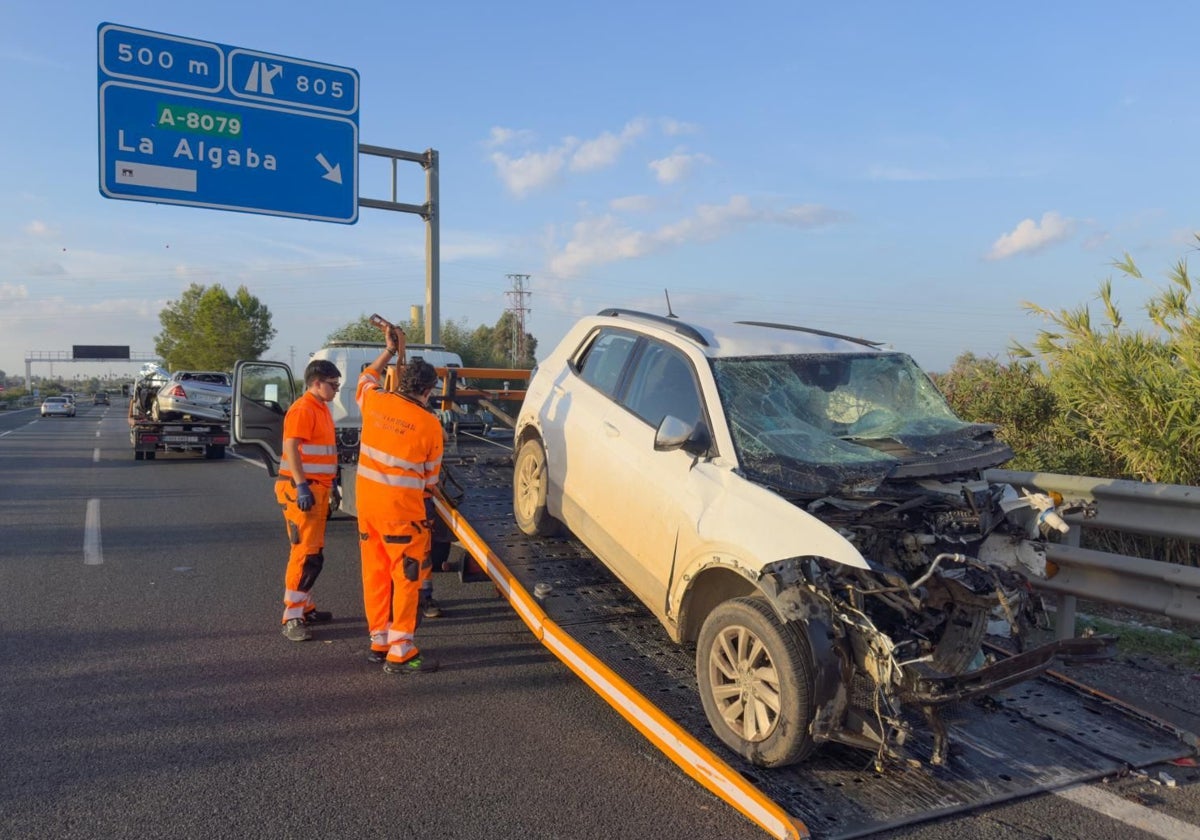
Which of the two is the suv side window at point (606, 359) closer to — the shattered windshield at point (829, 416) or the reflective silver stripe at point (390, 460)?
the shattered windshield at point (829, 416)

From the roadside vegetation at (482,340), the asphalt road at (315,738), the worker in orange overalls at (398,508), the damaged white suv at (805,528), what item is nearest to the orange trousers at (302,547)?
the asphalt road at (315,738)

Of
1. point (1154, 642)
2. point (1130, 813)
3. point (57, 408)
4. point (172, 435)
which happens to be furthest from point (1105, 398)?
point (57, 408)

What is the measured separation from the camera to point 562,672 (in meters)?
5.20

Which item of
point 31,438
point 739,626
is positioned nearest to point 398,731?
point 739,626

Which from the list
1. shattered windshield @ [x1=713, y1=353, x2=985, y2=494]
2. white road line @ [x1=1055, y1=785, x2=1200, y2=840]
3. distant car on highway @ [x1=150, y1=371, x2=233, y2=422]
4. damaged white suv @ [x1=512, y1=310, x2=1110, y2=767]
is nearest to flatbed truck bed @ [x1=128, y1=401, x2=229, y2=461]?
distant car on highway @ [x1=150, y1=371, x2=233, y2=422]

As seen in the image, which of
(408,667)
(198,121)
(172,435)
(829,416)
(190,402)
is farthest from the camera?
(190,402)

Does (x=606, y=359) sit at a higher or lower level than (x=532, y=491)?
higher

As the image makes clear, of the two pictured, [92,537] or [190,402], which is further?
[190,402]

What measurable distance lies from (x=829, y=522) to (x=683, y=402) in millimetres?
1206

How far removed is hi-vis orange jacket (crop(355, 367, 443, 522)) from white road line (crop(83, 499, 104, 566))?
13.7ft

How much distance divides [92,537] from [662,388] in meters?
7.12

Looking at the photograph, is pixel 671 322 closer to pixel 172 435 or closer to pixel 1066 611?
pixel 1066 611

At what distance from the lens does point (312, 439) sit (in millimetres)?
5980

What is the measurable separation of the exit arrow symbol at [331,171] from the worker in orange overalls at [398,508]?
8174mm
